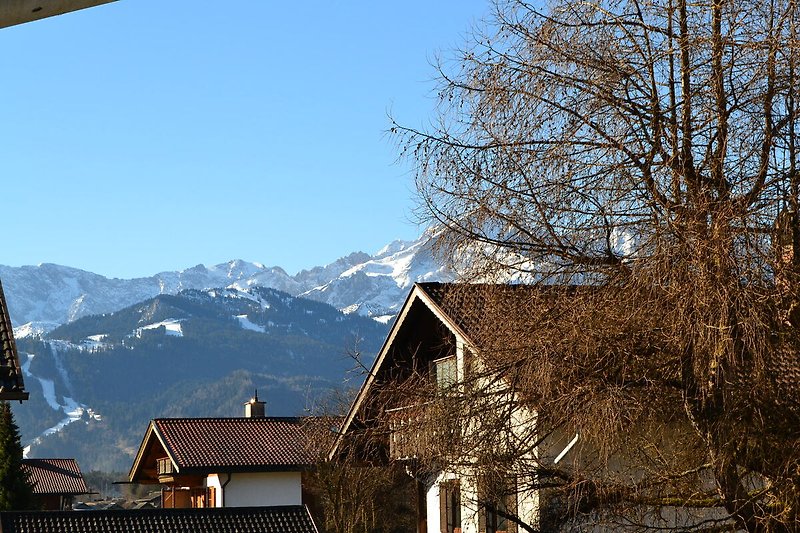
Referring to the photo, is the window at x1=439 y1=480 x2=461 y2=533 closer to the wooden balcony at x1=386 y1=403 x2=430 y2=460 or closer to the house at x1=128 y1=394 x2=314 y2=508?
Answer: the wooden balcony at x1=386 y1=403 x2=430 y2=460

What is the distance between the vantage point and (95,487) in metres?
147

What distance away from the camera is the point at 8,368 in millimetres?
12844

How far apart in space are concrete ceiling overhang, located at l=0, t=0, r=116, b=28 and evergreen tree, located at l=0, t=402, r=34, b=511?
45.4 meters

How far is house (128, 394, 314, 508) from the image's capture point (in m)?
39.0

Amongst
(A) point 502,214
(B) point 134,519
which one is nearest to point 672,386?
(A) point 502,214

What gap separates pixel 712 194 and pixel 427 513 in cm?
1732

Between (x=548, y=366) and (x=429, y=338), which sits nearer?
(x=548, y=366)

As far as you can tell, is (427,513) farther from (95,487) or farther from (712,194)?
(95,487)

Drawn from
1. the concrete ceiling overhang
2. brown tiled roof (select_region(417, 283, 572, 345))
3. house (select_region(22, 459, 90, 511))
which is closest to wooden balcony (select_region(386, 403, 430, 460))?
brown tiled roof (select_region(417, 283, 572, 345))

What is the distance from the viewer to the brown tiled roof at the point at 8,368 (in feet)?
40.1

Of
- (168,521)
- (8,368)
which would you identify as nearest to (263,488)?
(168,521)

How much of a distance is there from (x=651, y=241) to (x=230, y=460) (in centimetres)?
3164

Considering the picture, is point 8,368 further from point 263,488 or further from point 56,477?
point 56,477

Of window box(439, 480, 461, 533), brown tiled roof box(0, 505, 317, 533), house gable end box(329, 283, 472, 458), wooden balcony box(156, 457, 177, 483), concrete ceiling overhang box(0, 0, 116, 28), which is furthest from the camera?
wooden balcony box(156, 457, 177, 483)
